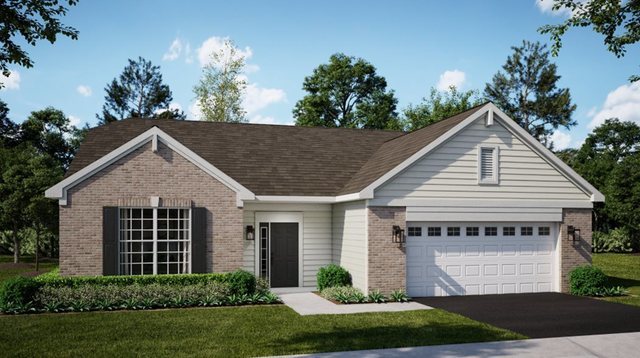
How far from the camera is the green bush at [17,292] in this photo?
1488cm

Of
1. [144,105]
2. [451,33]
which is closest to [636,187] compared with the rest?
[451,33]

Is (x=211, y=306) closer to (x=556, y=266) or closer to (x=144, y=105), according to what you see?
(x=556, y=266)

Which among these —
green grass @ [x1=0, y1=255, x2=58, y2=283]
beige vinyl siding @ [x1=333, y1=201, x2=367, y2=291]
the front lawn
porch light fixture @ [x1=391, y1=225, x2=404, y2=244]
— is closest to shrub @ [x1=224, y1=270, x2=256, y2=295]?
the front lawn

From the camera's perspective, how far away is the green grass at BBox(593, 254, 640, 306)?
17781 mm

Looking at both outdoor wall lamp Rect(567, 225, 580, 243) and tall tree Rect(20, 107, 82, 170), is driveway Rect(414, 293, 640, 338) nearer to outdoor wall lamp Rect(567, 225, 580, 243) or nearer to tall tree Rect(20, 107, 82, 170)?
outdoor wall lamp Rect(567, 225, 580, 243)

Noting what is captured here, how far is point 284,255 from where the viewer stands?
19828mm

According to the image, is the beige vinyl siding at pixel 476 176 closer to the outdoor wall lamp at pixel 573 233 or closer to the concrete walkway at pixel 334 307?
the outdoor wall lamp at pixel 573 233

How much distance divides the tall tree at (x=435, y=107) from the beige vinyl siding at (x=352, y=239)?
26535 millimetres

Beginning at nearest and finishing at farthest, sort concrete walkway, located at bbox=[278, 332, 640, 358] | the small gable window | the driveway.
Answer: concrete walkway, located at bbox=[278, 332, 640, 358] < the driveway < the small gable window

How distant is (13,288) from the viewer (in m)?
14.9

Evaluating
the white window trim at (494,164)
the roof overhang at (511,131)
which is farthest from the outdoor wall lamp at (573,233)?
the white window trim at (494,164)

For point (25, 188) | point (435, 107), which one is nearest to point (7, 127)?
point (25, 188)

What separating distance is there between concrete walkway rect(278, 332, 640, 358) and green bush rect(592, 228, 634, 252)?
32.2m

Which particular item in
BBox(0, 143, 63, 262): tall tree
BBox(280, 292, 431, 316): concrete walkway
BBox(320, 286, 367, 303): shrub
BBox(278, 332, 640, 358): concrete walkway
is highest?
BBox(0, 143, 63, 262): tall tree
